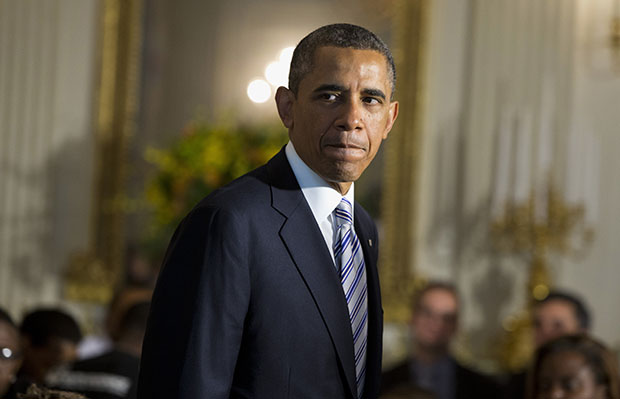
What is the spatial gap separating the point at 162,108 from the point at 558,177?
2.64m

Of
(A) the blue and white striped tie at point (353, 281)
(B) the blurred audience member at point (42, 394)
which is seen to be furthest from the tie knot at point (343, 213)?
(B) the blurred audience member at point (42, 394)

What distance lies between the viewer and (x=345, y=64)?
1482mm

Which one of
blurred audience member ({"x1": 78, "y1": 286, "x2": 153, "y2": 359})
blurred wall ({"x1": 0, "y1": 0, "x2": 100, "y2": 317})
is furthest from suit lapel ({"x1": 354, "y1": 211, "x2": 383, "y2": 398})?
blurred wall ({"x1": 0, "y1": 0, "x2": 100, "y2": 317})

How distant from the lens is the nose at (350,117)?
1.48 meters

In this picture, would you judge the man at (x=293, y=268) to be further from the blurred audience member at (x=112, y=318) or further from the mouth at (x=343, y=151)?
the blurred audience member at (x=112, y=318)

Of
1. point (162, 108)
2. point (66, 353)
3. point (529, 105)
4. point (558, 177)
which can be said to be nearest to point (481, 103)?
point (529, 105)

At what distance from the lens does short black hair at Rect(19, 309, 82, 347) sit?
13.2 feet

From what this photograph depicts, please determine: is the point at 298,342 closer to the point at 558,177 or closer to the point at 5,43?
the point at 558,177

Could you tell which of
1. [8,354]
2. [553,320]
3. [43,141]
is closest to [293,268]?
[8,354]

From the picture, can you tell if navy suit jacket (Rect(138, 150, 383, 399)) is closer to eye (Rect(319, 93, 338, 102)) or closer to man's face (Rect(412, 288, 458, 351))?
eye (Rect(319, 93, 338, 102))

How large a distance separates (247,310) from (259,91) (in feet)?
14.9

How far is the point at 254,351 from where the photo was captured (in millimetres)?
1433

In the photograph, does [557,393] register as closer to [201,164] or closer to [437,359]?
[437,359]

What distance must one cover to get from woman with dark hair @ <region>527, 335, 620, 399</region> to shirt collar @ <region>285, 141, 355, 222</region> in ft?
5.69
